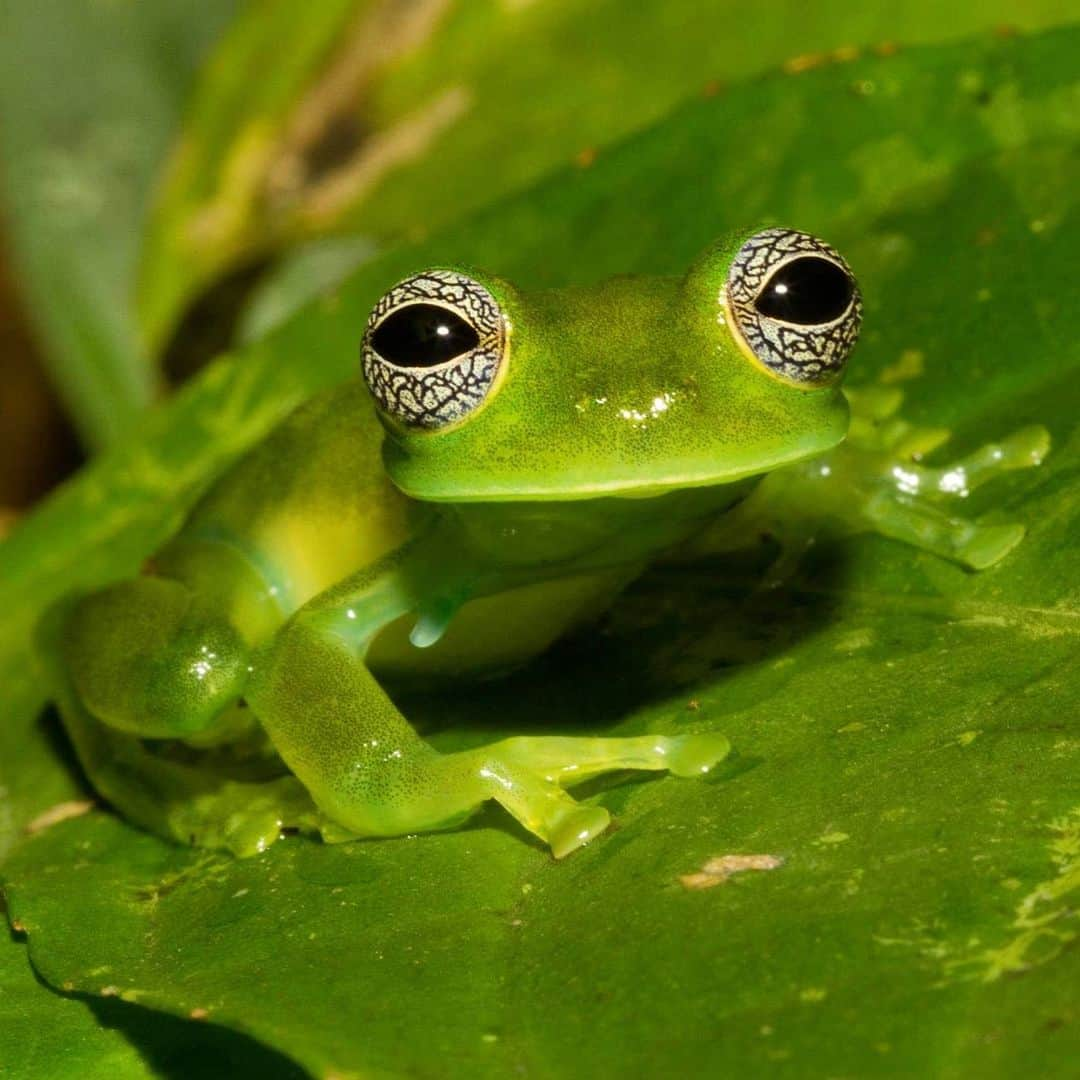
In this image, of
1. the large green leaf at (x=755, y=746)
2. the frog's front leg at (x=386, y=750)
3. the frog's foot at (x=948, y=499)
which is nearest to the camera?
the large green leaf at (x=755, y=746)

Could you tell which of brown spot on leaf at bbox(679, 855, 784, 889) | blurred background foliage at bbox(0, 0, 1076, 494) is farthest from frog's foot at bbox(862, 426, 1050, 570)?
blurred background foliage at bbox(0, 0, 1076, 494)

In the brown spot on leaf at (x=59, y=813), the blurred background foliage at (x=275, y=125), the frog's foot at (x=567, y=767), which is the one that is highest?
the blurred background foliage at (x=275, y=125)

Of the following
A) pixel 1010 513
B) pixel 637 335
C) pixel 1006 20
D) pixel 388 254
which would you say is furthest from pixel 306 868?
→ pixel 1006 20

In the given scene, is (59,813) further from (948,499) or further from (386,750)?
(948,499)

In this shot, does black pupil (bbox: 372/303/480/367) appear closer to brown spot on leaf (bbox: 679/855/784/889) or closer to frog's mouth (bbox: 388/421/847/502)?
frog's mouth (bbox: 388/421/847/502)

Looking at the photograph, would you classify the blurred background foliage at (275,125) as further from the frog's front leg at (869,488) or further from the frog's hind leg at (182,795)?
the frog's hind leg at (182,795)

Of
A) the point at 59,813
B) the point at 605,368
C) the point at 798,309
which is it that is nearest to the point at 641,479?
the point at 605,368

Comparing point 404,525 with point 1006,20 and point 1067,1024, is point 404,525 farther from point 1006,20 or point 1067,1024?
point 1006,20

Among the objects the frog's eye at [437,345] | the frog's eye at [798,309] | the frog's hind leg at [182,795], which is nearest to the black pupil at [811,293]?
the frog's eye at [798,309]
